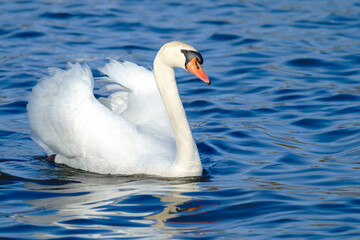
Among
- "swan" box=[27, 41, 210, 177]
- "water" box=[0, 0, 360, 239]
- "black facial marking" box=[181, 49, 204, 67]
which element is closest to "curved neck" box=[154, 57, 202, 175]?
"swan" box=[27, 41, 210, 177]

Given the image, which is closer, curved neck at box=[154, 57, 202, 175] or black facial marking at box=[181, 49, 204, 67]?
black facial marking at box=[181, 49, 204, 67]

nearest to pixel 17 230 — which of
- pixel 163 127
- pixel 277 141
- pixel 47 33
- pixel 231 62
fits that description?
pixel 163 127

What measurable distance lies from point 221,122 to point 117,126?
2.55 metres

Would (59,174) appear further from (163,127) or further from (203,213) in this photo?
(203,213)

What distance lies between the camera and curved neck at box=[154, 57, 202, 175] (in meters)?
Answer: 8.06

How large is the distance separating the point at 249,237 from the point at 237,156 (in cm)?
287

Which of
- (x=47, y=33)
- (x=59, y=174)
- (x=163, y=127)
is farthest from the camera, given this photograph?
(x=47, y=33)

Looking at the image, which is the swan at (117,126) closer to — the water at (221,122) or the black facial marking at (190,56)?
the black facial marking at (190,56)

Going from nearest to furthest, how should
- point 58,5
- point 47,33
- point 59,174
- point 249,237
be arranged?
point 249,237 → point 59,174 → point 47,33 → point 58,5

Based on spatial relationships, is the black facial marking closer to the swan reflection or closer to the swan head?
the swan head

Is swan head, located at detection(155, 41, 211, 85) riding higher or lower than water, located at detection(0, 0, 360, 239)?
higher

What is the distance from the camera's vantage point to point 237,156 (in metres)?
9.10

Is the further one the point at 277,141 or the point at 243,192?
the point at 277,141

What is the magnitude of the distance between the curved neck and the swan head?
8.5 inches
